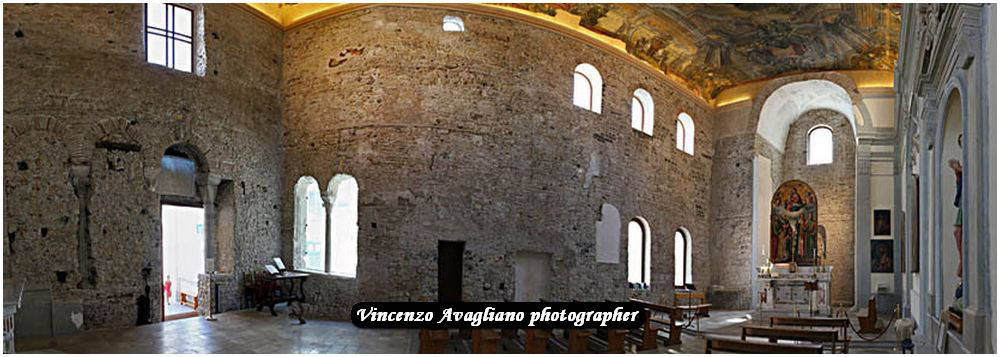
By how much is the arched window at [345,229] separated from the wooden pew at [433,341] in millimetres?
4971

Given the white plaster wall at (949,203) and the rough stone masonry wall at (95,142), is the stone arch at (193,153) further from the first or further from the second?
the white plaster wall at (949,203)

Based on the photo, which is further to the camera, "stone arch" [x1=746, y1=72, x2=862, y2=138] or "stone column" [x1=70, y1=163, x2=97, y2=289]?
"stone arch" [x1=746, y1=72, x2=862, y2=138]

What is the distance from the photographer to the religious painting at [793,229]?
20.0m

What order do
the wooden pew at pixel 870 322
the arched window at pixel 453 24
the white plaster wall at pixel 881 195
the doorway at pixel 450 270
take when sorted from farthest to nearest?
1. the white plaster wall at pixel 881 195
2. the arched window at pixel 453 24
3. the doorway at pixel 450 270
4. the wooden pew at pixel 870 322

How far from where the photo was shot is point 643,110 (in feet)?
59.2

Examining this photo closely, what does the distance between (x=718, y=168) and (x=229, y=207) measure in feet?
46.0

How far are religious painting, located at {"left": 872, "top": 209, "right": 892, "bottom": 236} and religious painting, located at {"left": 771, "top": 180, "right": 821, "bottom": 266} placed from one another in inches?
102

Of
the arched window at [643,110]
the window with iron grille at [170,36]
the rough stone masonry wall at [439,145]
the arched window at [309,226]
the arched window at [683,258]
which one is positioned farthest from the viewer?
the arched window at [683,258]

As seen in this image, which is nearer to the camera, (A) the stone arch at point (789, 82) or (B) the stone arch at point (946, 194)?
(B) the stone arch at point (946, 194)

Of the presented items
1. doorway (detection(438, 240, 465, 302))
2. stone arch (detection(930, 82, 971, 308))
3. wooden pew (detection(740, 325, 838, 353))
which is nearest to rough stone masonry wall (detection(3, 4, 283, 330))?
doorway (detection(438, 240, 465, 302))

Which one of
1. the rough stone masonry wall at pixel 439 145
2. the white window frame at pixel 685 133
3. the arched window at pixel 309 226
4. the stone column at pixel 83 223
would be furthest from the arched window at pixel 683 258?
the stone column at pixel 83 223

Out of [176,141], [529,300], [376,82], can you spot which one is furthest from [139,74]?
[529,300]

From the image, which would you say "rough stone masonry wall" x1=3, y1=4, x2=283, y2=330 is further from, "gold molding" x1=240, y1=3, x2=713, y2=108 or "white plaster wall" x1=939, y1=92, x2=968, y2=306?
"white plaster wall" x1=939, y1=92, x2=968, y2=306

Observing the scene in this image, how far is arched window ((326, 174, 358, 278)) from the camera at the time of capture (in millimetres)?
14383
